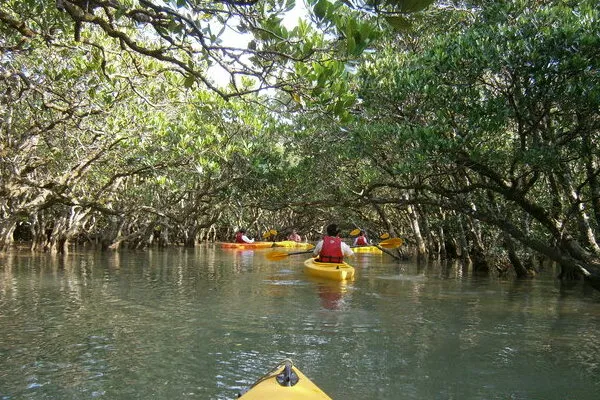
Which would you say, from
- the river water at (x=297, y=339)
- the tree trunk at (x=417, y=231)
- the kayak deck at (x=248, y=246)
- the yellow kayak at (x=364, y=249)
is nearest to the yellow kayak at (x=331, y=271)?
the river water at (x=297, y=339)

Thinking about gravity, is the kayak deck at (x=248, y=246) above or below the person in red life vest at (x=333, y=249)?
below

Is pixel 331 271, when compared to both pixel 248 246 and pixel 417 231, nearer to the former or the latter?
pixel 417 231

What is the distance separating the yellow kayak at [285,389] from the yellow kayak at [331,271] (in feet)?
26.3

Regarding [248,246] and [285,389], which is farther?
[248,246]

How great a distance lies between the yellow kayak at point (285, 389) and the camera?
→ 10.7 feet

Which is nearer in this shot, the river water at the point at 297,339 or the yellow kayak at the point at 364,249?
the river water at the point at 297,339

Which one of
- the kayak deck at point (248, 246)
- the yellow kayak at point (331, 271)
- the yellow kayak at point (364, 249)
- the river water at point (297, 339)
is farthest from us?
the kayak deck at point (248, 246)

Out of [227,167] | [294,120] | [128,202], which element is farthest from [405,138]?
[128,202]

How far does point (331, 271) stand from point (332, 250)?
643 millimetres

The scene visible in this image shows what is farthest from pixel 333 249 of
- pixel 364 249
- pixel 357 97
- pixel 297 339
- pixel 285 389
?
pixel 364 249

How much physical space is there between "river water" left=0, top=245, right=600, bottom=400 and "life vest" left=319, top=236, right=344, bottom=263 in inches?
34.3

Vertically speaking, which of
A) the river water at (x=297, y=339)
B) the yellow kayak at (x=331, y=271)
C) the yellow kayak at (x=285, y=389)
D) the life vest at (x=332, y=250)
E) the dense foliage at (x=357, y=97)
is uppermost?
the dense foliage at (x=357, y=97)

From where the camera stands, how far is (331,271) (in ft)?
37.9

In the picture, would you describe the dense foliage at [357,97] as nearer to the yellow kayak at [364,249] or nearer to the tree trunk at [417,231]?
the tree trunk at [417,231]
